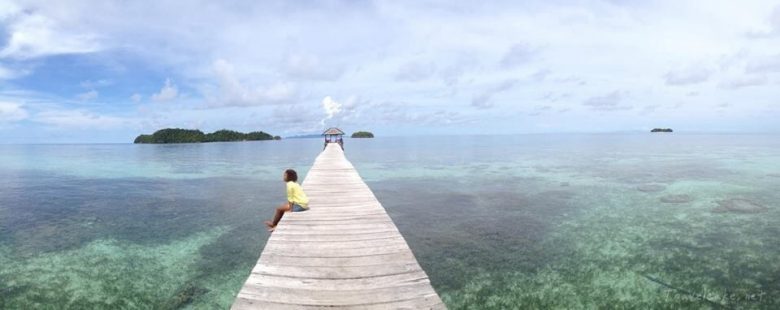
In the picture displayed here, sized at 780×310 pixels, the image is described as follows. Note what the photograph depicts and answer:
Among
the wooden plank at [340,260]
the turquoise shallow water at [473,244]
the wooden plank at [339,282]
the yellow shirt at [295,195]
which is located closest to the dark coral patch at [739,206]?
the turquoise shallow water at [473,244]

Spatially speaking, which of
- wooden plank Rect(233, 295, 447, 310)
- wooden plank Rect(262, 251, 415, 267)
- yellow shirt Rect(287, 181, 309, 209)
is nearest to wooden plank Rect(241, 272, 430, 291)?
wooden plank Rect(233, 295, 447, 310)

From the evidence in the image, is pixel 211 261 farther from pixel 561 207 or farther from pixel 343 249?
pixel 561 207

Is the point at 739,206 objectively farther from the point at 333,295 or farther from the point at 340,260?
the point at 333,295

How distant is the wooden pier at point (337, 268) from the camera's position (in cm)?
536

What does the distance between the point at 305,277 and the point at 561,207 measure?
15216mm

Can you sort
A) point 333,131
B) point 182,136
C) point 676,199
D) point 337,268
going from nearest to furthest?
point 337,268
point 676,199
point 333,131
point 182,136

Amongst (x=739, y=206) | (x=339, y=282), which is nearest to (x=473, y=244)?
(x=339, y=282)

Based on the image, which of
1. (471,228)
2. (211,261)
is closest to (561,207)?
(471,228)

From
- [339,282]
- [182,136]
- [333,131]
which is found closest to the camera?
[339,282]

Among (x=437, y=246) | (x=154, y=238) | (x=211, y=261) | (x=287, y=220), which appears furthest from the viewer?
(x=154, y=238)

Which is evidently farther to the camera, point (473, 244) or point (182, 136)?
point (182, 136)

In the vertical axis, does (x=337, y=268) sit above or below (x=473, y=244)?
above

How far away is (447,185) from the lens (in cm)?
2564

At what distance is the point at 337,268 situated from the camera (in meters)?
6.59
